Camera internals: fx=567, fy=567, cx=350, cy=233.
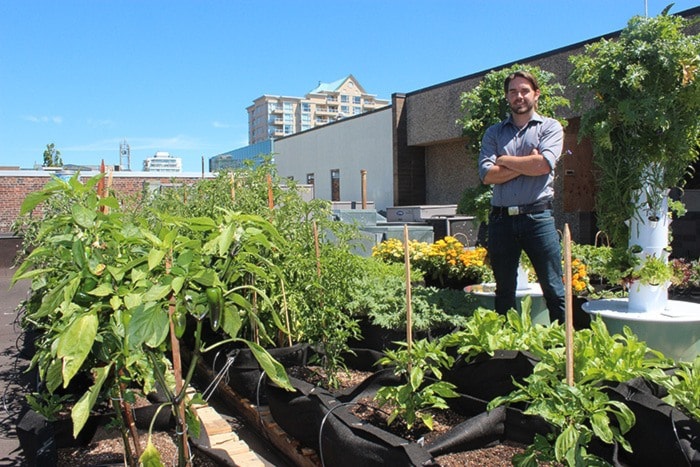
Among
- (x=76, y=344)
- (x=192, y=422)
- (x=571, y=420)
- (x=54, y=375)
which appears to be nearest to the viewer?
(x=76, y=344)

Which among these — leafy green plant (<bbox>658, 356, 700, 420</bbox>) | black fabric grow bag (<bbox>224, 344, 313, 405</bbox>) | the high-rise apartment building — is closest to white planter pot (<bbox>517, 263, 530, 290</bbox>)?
black fabric grow bag (<bbox>224, 344, 313, 405</bbox>)

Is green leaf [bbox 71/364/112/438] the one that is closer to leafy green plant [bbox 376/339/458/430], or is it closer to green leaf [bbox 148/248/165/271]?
green leaf [bbox 148/248/165/271]

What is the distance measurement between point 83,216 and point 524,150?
2.71 m

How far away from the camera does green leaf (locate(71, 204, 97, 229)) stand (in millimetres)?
1628

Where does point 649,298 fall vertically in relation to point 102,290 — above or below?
below

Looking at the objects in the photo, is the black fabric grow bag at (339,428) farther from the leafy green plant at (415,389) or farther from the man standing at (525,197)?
the man standing at (525,197)

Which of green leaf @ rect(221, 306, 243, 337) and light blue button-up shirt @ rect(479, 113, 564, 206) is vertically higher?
light blue button-up shirt @ rect(479, 113, 564, 206)

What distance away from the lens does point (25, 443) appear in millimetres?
2432

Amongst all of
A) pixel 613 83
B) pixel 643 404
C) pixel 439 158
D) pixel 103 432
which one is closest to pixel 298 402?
pixel 103 432

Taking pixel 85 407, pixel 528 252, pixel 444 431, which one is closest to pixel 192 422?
pixel 85 407

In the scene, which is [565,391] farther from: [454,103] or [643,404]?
[454,103]

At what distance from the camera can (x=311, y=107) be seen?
4673 inches

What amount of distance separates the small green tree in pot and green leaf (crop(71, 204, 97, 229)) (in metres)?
3.12

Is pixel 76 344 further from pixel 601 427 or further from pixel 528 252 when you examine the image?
pixel 528 252
